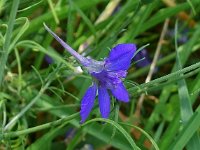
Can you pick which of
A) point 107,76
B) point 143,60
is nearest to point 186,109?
point 107,76

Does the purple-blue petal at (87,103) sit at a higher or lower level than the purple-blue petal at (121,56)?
lower

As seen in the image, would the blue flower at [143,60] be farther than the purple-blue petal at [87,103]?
Yes

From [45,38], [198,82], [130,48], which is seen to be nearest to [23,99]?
[45,38]

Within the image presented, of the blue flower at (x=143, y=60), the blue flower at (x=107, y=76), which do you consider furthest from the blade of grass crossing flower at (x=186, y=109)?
the blue flower at (x=143, y=60)

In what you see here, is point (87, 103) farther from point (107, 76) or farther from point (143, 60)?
point (143, 60)

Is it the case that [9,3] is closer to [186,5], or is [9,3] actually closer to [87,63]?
[87,63]

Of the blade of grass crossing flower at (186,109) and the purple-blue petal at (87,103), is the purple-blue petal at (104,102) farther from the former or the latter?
the blade of grass crossing flower at (186,109)
